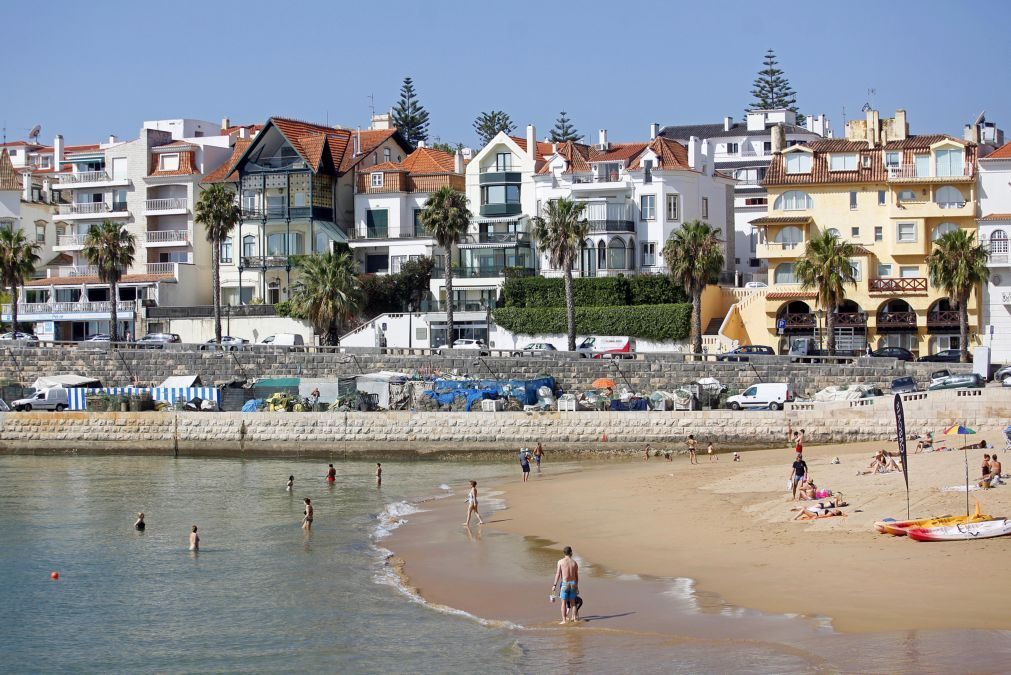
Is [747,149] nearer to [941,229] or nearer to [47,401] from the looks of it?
[941,229]

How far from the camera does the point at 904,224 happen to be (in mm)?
63938

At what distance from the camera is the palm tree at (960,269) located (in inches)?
2243

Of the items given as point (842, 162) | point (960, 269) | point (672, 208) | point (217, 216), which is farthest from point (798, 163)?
point (217, 216)

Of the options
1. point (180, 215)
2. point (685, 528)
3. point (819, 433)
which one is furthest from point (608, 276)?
point (685, 528)

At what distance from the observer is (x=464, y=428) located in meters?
51.9

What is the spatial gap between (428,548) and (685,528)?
6.20 metres

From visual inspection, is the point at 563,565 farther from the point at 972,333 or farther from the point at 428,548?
the point at 972,333

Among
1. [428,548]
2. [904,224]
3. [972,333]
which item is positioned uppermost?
[904,224]

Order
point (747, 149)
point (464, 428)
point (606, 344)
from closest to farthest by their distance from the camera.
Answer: point (464, 428), point (606, 344), point (747, 149)

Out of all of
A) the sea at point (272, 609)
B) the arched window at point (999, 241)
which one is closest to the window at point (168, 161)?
the sea at point (272, 609)

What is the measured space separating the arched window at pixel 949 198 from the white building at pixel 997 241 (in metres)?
0.99

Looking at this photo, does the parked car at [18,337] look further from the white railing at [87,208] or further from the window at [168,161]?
the window at [168,161]

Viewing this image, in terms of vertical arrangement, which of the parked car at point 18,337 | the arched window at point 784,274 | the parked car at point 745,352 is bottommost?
the parked car at point 745,352

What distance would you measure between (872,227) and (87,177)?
5116 centimetres
